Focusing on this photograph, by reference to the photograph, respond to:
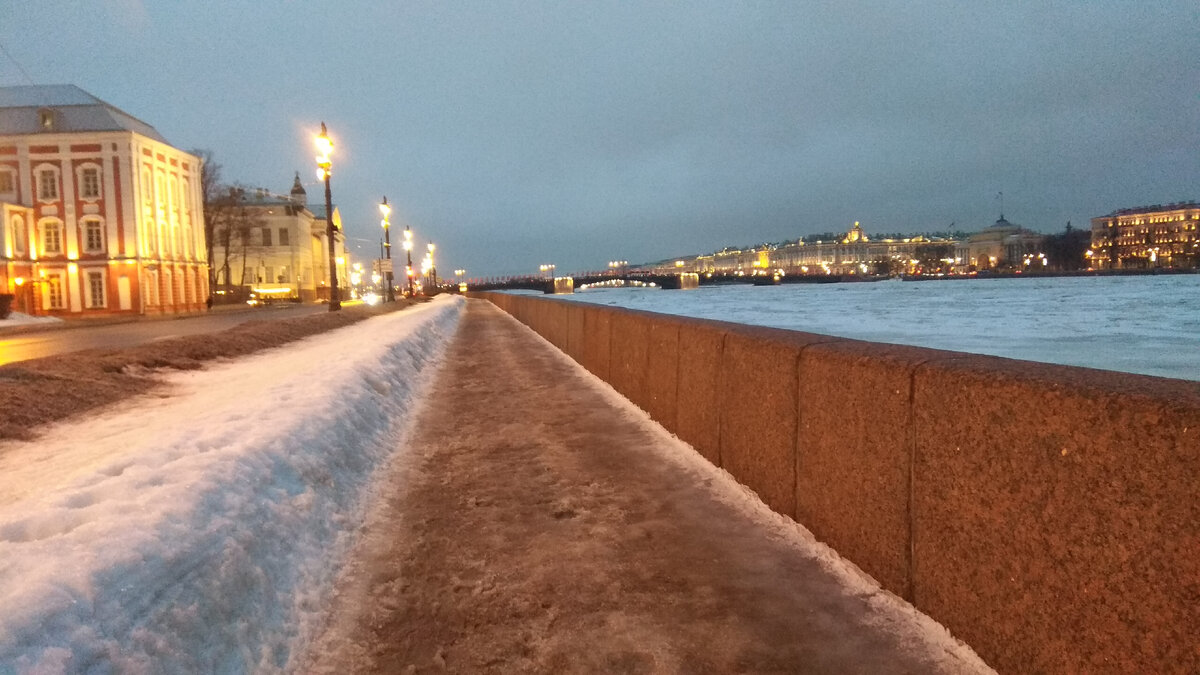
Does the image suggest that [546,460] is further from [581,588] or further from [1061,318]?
[1061,318]

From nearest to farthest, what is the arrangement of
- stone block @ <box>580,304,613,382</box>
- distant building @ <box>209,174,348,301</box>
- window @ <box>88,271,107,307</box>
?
stone block @ <box>580,304,613,382</box>, window @ <box>88,271,107,307</box>, distant building @ <box>209,174,348,301</box>

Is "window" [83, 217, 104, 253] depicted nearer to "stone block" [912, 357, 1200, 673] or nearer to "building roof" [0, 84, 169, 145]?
"building roof" [0, 84, 169, 145]

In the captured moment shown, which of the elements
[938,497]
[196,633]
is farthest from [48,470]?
[938,497]

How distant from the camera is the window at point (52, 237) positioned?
149ft

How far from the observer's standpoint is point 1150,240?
158125 mm

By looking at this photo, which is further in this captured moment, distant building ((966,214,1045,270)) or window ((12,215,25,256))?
distant building ((966,214,1045,270))

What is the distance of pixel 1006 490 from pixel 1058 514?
27 cm

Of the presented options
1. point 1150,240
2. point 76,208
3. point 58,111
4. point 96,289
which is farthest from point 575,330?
point 1150,240

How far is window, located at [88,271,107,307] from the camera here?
45969mm

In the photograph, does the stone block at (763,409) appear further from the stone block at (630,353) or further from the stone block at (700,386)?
the stone block at (630,353)

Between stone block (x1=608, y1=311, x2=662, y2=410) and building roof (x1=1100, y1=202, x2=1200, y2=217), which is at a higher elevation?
building roof (x1=1100, y1=202, x2=1200, y2=217)

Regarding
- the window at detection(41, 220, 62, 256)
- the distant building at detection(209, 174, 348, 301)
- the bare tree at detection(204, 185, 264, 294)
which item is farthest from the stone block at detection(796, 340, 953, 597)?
the distant building at detection(209, 174, 348, 301)

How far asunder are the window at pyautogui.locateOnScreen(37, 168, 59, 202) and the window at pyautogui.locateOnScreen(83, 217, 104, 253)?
8.35 ft

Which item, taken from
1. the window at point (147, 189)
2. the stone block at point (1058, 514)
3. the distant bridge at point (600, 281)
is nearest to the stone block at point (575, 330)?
the stone block at point (1058, 514)
